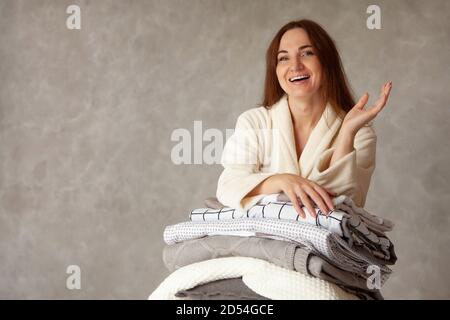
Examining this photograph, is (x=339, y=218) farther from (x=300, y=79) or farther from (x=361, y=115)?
(x=300, y=79)

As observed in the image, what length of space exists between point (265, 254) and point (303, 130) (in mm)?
403

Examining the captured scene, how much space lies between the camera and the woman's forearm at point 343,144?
1225 millimetres

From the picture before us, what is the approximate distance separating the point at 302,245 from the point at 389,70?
4.18 feet

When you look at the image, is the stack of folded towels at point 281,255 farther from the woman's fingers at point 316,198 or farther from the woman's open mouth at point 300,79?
the woman's open mouth at point 300,79

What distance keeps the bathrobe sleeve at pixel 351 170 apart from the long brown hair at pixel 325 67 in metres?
0.08

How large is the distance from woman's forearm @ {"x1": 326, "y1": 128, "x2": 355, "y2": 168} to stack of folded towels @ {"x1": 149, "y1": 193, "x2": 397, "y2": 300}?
Answer: 15cm

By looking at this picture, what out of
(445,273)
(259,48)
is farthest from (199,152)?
(445,273)

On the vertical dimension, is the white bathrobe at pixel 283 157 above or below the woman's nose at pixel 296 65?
below

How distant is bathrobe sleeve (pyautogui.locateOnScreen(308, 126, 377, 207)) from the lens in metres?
1.22

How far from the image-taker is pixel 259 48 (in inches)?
90.0

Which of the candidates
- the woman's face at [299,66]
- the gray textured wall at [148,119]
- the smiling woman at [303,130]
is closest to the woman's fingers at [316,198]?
the smiling woman at [303,130]

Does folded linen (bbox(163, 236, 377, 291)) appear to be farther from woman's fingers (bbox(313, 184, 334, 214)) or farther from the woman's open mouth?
the woman's open mouth

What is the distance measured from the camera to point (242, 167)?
1311 mm

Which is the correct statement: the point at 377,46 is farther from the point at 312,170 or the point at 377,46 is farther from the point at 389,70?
the point at 312,170
